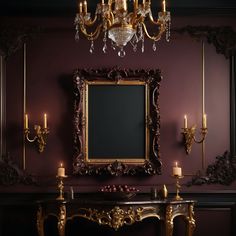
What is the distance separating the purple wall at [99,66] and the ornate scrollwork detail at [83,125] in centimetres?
9

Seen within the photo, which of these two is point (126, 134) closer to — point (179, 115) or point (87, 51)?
point (179, 115)

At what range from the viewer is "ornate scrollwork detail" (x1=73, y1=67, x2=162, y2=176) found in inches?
209

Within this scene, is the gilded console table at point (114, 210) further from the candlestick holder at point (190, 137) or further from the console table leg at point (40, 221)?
the candlestick holder at point (190, 137)

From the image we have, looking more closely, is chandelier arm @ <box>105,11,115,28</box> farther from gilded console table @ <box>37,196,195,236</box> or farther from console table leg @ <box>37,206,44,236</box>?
console table leg @ <box>37,206,44,236</box>

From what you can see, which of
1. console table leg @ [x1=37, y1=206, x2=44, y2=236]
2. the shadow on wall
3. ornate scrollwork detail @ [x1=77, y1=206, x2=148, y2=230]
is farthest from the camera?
the shadow on wall

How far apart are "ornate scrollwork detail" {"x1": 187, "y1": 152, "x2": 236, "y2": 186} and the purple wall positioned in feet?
0.19

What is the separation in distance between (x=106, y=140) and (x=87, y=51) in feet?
3.03

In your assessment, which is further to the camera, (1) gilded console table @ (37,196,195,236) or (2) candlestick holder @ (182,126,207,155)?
(2) candlestick holder @ (182,126,207,155)

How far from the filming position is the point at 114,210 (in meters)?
4.79

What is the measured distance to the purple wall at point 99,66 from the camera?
17.6 ft

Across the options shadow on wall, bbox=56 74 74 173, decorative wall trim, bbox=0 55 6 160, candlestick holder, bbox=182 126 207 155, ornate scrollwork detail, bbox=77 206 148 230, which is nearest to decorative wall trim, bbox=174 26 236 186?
candlestick holder, bbox=182 126 207 155

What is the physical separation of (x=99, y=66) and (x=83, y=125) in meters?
0.62

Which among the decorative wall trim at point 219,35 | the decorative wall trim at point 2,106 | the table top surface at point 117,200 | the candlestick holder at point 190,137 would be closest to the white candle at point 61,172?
the table top surface at point 117,200

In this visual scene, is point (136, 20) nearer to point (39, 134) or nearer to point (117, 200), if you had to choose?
point (117, 200)
